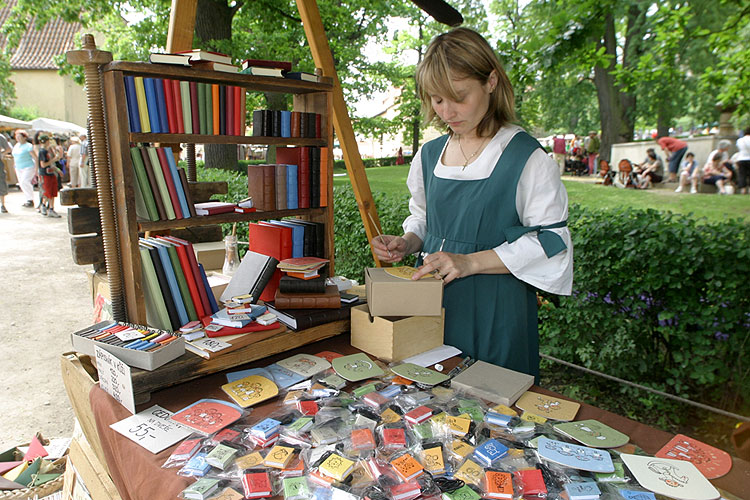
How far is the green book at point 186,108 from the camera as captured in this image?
1748 millimetres

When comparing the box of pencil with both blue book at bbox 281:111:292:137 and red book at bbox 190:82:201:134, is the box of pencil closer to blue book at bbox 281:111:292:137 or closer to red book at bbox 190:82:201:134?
red book at bbox 190:82:201:134

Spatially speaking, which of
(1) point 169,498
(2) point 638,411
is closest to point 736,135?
(2) point 638,411

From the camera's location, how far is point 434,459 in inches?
40.9

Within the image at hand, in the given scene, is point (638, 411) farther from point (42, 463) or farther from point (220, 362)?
point (42, 463)

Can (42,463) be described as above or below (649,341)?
below

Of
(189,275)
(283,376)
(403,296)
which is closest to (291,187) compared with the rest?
(189,275)

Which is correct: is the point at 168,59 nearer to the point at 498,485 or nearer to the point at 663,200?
the point at 498,485

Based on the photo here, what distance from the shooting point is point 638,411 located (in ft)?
10.7

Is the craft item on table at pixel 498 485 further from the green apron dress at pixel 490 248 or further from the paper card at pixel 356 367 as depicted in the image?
the green apron dress at pixel 490 248

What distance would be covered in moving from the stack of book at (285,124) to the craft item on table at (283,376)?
985mm

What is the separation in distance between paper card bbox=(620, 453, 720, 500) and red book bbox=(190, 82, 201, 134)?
1718mm

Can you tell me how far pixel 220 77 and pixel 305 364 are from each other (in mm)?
1095

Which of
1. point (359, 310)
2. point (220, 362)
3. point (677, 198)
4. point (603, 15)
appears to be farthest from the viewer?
point (677, 198)

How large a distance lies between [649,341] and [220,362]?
2703 millimetres
